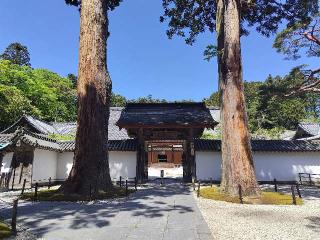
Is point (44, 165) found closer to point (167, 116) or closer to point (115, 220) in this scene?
point (167, 116)

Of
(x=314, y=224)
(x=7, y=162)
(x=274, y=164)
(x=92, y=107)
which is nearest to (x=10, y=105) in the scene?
(x=7, y=162)

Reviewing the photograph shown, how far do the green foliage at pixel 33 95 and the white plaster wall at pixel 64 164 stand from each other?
8.17 metres

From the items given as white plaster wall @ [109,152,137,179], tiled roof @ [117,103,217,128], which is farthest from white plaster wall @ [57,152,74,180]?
tiled roof @ [117,103,217,128]

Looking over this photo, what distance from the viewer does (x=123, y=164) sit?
69.7 feet

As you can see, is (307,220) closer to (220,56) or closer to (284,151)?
(220,56)

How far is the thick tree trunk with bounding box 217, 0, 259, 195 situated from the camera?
11.5 meters

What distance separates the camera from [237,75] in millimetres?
12617

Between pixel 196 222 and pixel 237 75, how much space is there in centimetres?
732

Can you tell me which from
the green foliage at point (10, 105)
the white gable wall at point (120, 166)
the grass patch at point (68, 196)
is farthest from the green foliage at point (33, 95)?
the grass patch at point (68, 196)

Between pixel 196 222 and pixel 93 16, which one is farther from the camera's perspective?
pixel 93 16

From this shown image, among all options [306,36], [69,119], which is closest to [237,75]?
[306,36]

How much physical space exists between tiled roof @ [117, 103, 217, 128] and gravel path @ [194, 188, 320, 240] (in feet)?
30.7

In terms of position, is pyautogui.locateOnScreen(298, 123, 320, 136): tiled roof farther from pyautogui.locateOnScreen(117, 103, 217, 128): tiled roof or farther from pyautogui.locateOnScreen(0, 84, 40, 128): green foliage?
pyautogui.locateOnScreen(0, 84, 40, 128): green foliage

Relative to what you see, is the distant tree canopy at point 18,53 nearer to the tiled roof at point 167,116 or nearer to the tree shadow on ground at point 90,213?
the tiled roof at point 167,116
